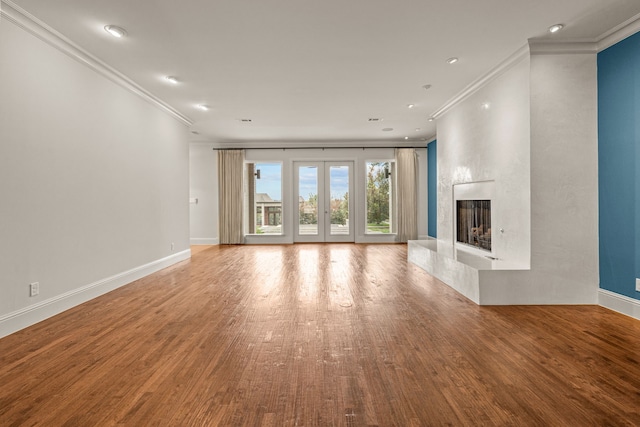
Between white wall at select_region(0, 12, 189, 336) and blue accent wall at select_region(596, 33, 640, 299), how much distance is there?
555 cm

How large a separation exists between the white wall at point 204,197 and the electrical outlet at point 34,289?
241 inches

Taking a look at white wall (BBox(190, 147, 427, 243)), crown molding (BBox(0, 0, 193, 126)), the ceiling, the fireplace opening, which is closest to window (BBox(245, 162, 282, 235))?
white wall (BBox(190, 147, 427, 243))

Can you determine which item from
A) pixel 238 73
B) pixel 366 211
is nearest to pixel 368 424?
pixel 238 73

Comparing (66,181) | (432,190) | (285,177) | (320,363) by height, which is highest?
(285,177)

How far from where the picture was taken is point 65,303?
3.57 meters

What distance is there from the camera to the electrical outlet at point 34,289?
314 centimetres

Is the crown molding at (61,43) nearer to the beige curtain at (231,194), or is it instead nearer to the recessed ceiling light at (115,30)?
the recessed ceiling light at (115,30)

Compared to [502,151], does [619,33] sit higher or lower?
higher

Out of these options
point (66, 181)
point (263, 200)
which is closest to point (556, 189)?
point (66, 181)

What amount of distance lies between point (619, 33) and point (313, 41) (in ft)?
9.81

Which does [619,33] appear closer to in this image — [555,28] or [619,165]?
[555,28]

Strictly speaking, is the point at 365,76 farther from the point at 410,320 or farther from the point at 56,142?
the point at 56,142

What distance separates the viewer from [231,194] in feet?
30.4

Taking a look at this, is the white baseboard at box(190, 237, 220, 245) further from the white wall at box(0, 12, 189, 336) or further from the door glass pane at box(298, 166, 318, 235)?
the white wall at box(0, 12, 189, 336)
